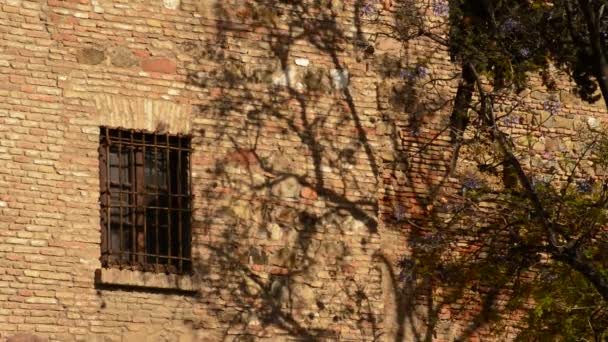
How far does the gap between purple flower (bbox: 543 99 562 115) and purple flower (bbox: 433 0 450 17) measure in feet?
4.49

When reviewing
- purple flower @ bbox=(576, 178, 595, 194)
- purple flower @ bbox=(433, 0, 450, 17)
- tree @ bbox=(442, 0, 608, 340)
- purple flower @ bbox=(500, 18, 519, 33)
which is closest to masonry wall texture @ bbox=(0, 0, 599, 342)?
purple flower @ bbox=(433, 0, 450, 17)

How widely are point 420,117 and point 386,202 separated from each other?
100cm

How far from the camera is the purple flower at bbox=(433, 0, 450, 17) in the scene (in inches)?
747

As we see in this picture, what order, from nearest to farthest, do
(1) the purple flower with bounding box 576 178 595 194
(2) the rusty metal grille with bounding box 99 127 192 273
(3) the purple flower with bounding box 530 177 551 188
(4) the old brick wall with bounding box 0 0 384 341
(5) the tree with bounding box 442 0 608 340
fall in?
1. (4) the old brick wall with bounding box 0 0 384 341
2. (2) the rusty metal grille with bounding box 99 127 192 273
3. (5) the tree with bounding box 442 0 608 340
4. (3) the purple flower with bounding box 530 177 551 188
5. (1) the purple flower with bounding box 576 178 595 194

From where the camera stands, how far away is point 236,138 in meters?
17.7

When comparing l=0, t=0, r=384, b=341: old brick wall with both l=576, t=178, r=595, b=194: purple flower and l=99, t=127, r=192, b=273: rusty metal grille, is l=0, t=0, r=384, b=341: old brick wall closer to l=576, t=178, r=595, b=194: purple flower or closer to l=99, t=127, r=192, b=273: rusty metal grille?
l=99, t=127, r=192, b=273: rusty metal grille

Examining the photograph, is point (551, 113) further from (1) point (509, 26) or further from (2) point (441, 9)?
(2) point (441, 9)

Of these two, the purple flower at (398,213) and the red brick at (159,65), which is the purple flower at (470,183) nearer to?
the purple flower at (398,213)

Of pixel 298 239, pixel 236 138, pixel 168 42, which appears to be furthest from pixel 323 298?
Answer: pixel 168 42

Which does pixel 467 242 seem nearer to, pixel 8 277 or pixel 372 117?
pixel 372 117

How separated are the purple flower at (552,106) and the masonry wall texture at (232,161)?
114cm

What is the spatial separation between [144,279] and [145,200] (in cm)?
83

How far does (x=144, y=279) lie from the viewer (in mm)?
16797

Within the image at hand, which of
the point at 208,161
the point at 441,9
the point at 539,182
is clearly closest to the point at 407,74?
the point at 441,9
